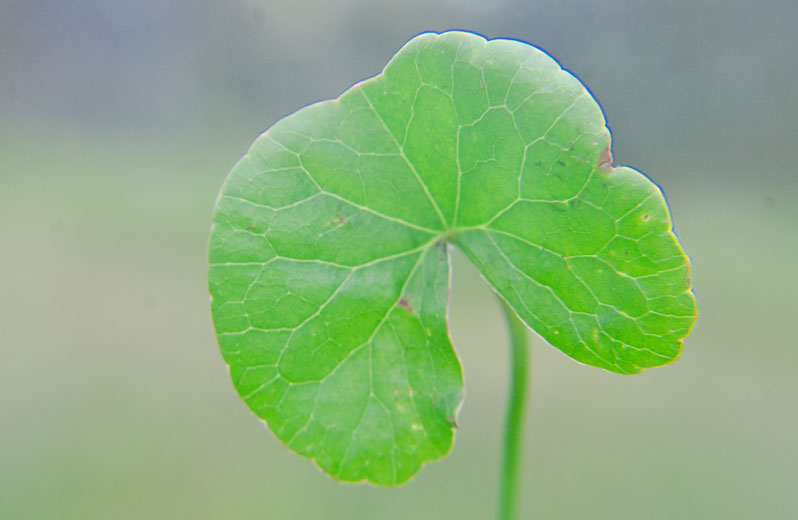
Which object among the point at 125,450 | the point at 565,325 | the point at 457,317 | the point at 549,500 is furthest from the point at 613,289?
the point at 457,317

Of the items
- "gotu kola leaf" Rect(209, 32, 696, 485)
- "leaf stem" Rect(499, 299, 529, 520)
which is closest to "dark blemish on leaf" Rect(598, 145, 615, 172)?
"gotu kola leaf" Rect(209, 32, 696, 485)

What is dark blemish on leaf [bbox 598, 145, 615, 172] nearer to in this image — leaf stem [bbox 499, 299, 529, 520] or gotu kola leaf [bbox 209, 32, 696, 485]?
gotu kola leaf [bbox 209, 32, 696, 485]

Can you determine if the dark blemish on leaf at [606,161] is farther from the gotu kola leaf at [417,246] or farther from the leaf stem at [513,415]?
the leaf stem at [513,415]

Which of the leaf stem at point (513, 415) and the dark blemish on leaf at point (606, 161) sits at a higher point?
the dark blemish on leaf at point (606, 161)

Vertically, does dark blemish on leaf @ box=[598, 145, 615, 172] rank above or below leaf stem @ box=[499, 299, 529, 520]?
above

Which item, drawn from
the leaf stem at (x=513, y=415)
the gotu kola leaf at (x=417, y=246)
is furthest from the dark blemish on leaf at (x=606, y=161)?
the leaf stem at (x=513, y=415)
